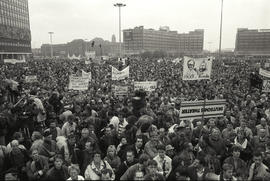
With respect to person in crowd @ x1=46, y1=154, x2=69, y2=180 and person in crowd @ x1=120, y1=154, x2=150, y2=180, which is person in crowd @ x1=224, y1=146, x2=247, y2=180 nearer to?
person in crowd @ x1=120, y1=154, x2=150, y2=180

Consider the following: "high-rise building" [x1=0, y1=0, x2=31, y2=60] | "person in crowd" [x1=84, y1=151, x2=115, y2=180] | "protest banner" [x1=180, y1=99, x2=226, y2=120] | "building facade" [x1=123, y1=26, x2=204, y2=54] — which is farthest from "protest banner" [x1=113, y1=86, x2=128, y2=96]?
"building facade" [x1=123, y1=26, x2=204, y2=54]

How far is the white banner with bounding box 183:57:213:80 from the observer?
29.6 feet

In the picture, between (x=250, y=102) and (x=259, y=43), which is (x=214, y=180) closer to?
(x=250, y=102)

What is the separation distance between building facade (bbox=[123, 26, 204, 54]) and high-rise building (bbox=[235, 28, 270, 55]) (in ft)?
77.0

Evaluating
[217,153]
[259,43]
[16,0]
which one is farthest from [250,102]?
[259,43]

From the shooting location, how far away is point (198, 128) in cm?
726

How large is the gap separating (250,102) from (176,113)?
3.70 m

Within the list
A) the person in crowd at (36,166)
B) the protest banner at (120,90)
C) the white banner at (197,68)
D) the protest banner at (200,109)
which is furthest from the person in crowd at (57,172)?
the protest banner at (120,90)

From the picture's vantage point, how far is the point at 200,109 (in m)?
7.00

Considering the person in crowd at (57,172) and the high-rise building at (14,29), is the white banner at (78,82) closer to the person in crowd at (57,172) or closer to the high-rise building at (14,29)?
the person in crowd at (57,172)

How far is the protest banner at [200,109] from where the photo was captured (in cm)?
680

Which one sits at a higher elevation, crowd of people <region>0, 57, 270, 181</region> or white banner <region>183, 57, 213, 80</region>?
white banner <region>183, 57, 213, 80</region>

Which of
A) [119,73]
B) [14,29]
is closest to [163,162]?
[119,73]

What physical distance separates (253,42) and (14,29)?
4727 inches
